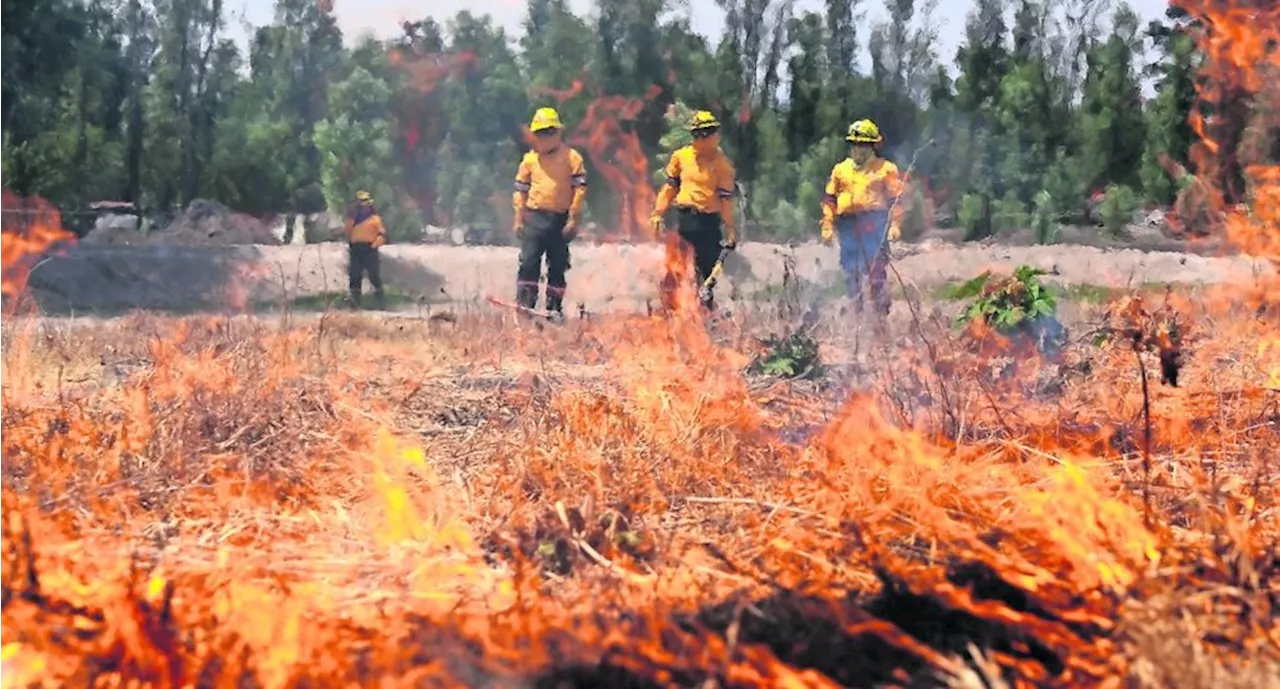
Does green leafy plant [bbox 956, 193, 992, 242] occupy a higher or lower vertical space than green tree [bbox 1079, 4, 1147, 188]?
lower

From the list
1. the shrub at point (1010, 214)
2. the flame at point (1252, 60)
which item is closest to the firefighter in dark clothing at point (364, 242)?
the flame at point (1252, 60)

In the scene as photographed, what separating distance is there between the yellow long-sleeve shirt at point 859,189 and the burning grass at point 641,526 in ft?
7.57

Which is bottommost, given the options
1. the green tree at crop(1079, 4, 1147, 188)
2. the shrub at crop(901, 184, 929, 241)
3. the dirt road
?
the dirt road

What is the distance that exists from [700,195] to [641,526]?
4.94 meters

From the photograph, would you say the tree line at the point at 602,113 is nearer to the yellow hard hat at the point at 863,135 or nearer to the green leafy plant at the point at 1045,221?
the green leafy plant at the point at 1045,221

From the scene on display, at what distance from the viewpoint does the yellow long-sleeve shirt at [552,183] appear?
8.79 m

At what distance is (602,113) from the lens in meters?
19.2

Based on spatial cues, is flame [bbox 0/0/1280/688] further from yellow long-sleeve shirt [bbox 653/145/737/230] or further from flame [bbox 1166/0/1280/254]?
yellow long-sleeve shirt [bbox 653/145/737/230]

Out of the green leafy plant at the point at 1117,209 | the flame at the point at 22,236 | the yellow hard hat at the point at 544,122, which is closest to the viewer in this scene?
the yellow hard hat at the point at 544,122

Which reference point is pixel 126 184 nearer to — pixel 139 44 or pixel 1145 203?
pixel 139 44

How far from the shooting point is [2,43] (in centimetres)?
1587

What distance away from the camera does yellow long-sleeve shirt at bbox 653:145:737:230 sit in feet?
27.0

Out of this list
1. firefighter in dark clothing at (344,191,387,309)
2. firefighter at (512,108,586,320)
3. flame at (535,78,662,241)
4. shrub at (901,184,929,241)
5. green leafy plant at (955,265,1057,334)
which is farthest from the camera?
shrub at (901,184,929,241)

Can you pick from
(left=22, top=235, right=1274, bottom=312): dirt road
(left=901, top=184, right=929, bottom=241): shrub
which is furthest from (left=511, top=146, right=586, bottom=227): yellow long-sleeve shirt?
(left=901, top=184, right=929, bottom=241): shrub
